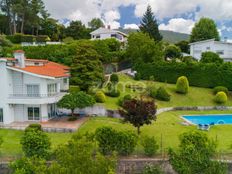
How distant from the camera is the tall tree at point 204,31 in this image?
8025 centimetres

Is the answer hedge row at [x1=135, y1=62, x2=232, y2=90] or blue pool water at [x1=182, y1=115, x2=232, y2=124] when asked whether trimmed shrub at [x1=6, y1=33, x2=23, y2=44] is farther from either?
blue pool water at [x1=182, y1=115, x2=232, y2=124]

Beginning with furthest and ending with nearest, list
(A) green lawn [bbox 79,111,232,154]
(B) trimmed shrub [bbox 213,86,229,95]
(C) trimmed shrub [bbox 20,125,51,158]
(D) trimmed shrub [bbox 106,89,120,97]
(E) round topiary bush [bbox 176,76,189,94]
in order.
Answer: (B) trimmed shrub [bbox 213,86,229,95] < (E) round topiary bush [bbox 176,76,189,94] < (D) trimmed shrub [bbox 106,89,120,97] < (A) green lawn [bbox 79,111,232,154] < (C) trimmed shrub [bbox 20,125,51,158]

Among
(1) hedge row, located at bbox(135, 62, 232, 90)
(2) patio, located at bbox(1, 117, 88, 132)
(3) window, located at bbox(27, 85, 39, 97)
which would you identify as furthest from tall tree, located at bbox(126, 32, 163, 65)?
(3) window, located at bbox(27, 85, 39, 97)

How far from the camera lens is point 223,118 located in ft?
123

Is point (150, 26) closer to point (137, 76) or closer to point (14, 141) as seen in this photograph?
point (137, 76)

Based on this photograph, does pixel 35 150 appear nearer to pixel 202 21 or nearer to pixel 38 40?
pixel 38 40

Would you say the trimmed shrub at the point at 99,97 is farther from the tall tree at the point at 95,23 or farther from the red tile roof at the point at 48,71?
the tall tree at the point at 95,23

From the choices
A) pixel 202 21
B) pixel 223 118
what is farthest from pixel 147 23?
pixel 223 118

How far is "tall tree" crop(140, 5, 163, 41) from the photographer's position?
238ft

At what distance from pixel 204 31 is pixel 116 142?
66.5 meters

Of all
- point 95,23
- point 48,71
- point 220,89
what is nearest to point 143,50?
point 220,89

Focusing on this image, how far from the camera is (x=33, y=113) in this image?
105 feet

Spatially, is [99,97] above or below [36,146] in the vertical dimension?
above

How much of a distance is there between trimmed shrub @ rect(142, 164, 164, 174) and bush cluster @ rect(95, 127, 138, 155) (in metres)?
1.84
